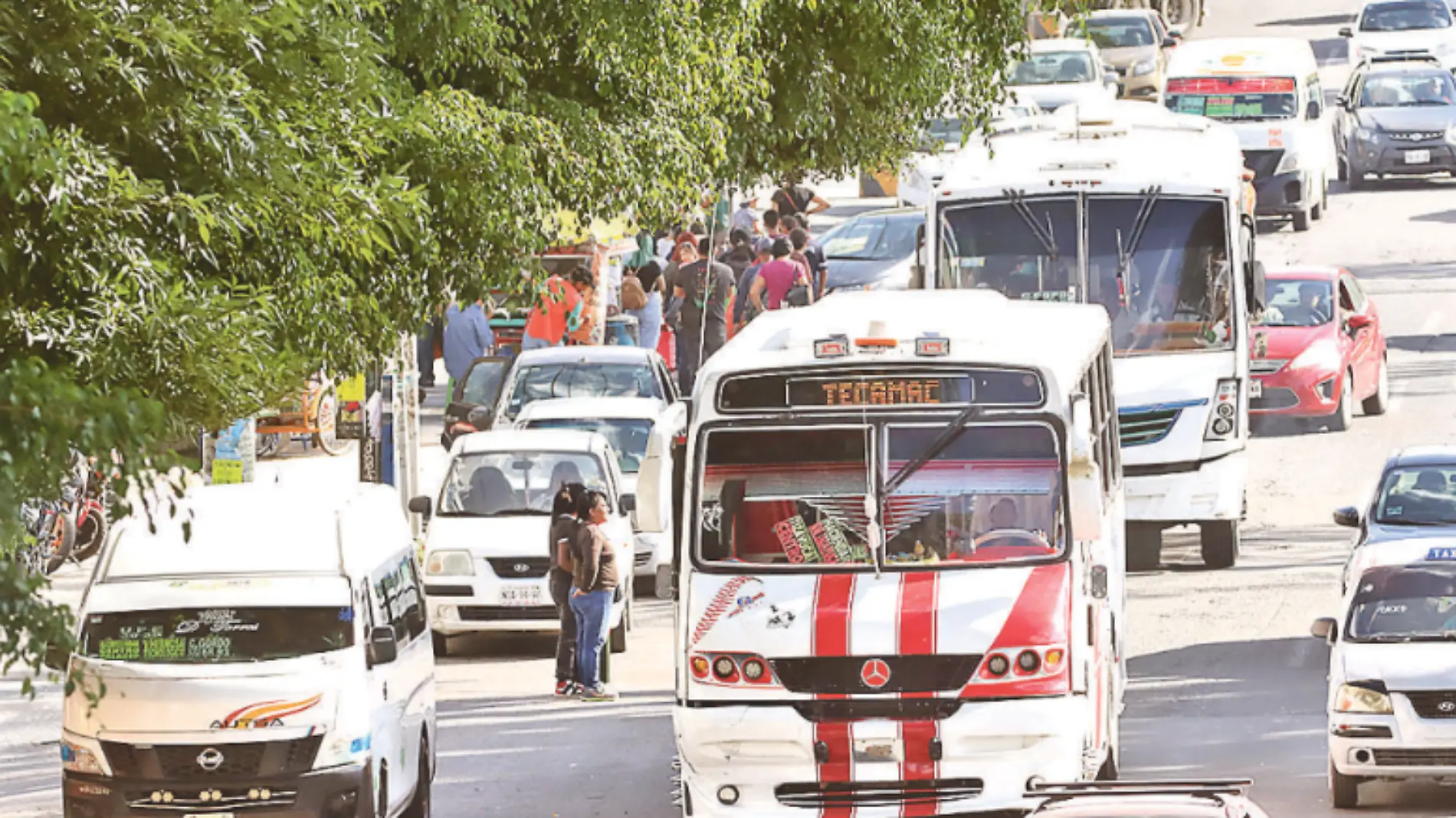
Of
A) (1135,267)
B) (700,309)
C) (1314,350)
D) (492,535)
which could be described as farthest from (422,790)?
(1314,350)

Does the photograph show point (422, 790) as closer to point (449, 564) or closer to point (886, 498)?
point (886, 498)

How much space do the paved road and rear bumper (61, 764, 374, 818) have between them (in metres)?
2.22

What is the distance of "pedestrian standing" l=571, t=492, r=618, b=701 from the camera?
19.7 m

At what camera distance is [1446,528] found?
1877 cm

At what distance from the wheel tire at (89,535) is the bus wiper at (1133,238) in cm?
965

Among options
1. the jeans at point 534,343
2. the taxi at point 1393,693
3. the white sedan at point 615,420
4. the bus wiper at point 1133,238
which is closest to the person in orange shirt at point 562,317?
the jeans at point 534,343

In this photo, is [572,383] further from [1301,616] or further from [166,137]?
[166,137]

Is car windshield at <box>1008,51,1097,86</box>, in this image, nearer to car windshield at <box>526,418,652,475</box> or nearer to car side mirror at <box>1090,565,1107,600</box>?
car windshield at <box>526,418,652,475</box>

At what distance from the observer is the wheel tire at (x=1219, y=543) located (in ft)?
76.8

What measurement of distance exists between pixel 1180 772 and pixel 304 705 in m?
5.50

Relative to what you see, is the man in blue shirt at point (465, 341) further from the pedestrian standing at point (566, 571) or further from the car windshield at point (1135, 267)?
the pedestrian standing at point (566, 571)

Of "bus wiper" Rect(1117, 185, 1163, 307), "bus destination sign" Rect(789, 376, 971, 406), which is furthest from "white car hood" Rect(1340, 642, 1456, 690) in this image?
"bus wiper" Rect(1117, 185, 1163, 307)

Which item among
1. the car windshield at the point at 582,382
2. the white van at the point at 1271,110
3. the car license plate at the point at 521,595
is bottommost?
the car license plate at the point at 521,595

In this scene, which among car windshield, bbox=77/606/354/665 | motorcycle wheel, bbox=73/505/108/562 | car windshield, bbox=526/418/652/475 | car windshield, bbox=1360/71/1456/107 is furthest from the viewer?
car windshield, bbox=1360/71/1456/107
